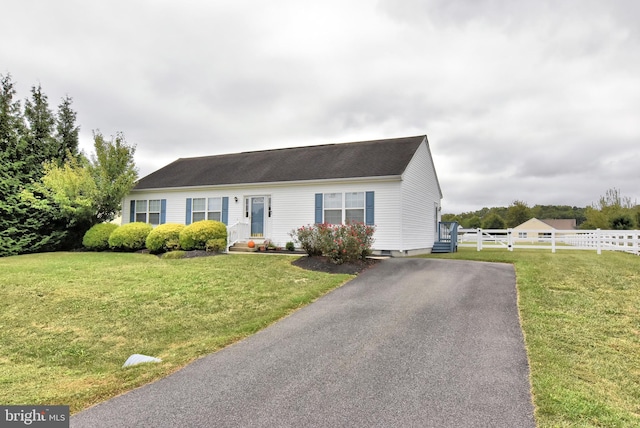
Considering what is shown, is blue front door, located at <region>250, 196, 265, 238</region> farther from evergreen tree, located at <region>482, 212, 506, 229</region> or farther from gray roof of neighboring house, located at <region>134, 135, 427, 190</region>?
evergreen tree, located at <region>482, 212, 506, 229</region>

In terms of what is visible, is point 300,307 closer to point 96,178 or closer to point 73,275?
point 73,275

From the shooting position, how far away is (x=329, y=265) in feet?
38.0

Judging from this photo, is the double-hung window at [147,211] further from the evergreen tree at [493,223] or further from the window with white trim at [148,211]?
the evergreen tree at [493,223]

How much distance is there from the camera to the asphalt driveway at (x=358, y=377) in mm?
3502

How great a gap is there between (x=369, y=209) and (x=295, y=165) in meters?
5.02

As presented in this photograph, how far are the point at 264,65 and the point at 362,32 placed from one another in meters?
4.01

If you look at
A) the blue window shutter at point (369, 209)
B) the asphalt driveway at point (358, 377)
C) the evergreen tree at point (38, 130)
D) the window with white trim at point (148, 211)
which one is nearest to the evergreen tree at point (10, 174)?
the evergreen tree at point (38, 130)

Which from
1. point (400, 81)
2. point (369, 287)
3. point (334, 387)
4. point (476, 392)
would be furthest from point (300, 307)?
point (400, 81)

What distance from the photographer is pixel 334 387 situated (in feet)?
13.5

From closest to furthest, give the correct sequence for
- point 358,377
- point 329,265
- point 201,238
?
1. point 358,377
2. point 329,265
3. point 201,238

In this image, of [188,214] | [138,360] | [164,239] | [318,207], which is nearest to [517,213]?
[318,207]

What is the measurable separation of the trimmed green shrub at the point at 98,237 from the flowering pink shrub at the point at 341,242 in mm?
10874

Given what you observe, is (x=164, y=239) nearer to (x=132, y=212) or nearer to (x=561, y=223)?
(x=132, y=212)

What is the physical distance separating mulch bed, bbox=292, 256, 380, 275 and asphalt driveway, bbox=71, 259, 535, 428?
3.50 meters
